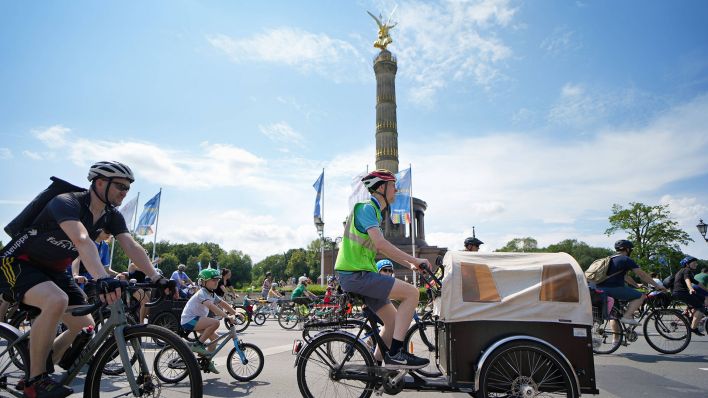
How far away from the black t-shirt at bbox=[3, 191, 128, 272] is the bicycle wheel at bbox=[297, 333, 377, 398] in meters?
2.24

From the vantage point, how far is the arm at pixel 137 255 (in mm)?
3760

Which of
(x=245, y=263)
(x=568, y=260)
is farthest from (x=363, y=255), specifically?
(x=245, y=263)

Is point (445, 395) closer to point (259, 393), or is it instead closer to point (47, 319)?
point (259, 393)

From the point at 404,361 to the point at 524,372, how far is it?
1.02 meters

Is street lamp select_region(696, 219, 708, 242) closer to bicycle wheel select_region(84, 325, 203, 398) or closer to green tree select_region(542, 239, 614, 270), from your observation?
bicycle wheel select_region(84, 325, 203, 398)

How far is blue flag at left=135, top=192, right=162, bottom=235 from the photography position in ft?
98.0

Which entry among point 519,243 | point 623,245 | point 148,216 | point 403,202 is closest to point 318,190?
point 403,202

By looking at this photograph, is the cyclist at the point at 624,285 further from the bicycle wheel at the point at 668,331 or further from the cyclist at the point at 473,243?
the cyclist at the point at 473,243

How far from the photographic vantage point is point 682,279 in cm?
962

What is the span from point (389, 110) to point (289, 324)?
34.8 m

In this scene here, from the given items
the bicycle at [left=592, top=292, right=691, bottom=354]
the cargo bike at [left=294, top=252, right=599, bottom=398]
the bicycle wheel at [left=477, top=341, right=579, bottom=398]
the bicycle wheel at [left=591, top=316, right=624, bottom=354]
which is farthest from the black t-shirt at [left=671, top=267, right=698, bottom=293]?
the bicycle wheel at [left=477, top=341, right=579, bottom=398]

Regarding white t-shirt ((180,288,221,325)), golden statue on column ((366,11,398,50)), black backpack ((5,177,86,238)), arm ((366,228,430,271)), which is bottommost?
white t-shirt ((180,288,221,325))

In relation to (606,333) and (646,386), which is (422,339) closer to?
(646,386)

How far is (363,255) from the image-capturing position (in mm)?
4238
